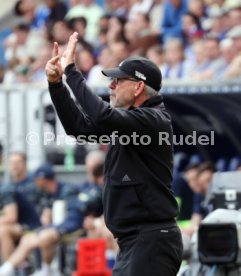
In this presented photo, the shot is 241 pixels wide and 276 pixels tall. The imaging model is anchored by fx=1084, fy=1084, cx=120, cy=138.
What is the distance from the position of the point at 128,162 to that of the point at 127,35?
8639 millimetres

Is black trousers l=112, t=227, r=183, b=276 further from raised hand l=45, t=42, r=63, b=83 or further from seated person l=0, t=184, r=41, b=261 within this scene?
seated person l=0, t=184, r=41, b=261

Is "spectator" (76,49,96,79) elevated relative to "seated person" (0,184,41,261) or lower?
elevated

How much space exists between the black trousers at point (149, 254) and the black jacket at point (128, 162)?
0.17ft

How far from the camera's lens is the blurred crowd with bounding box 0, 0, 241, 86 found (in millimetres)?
12844

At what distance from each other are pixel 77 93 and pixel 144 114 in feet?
1.28

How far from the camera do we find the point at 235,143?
12.2 meters

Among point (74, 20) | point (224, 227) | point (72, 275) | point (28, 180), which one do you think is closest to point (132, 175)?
point (224, 227)

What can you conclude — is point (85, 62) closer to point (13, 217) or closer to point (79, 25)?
point (79, 25)

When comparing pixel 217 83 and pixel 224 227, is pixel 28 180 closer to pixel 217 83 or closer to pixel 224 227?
pixel 217 83

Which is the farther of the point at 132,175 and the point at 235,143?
the point at 235,143

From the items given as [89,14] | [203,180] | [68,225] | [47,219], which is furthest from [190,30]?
[68,225]

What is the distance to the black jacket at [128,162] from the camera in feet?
19.0

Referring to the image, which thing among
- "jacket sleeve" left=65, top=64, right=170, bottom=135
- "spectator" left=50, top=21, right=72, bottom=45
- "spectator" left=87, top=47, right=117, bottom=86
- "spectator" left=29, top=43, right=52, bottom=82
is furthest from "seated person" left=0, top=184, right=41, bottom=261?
"jacket sleeve" left=65, top=64, right=170, bottom=135

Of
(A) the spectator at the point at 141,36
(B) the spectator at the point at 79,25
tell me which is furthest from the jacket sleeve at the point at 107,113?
(B) the spectator at the point at 79,25
